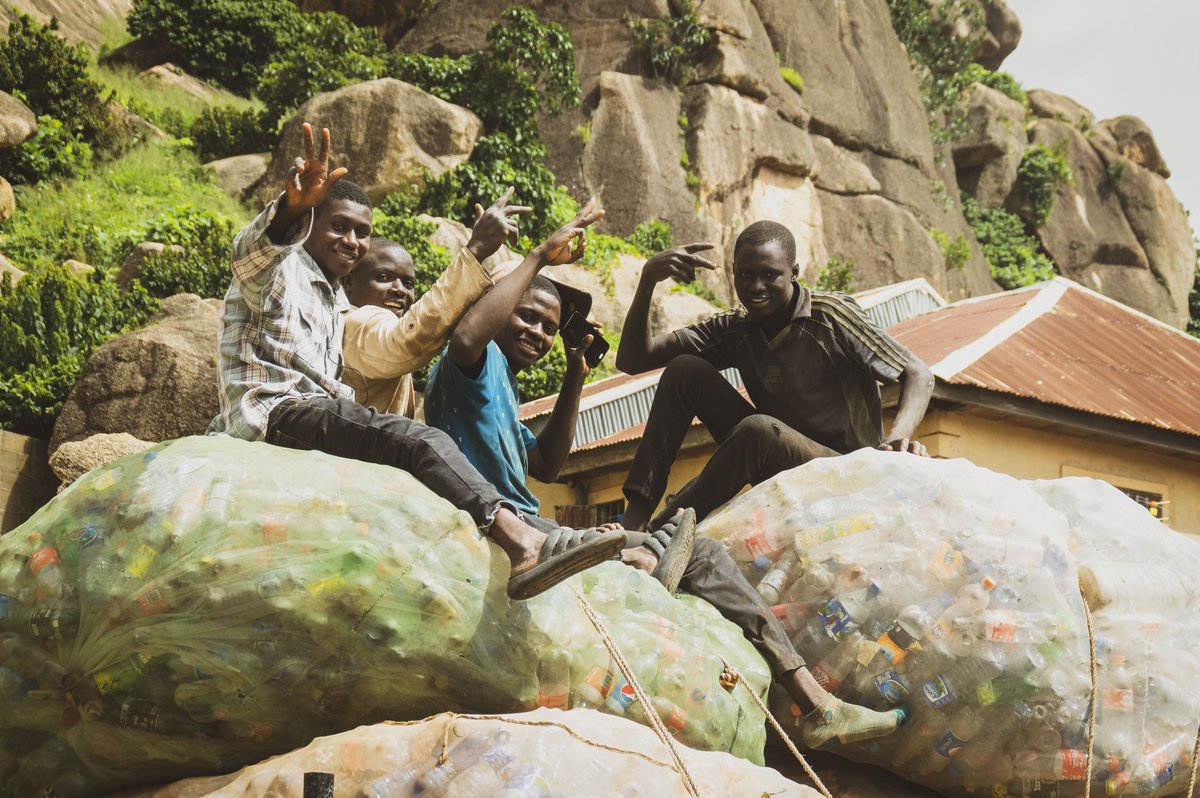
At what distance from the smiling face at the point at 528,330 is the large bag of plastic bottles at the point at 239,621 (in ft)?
4.18

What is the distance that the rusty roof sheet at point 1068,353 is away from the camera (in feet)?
30.9

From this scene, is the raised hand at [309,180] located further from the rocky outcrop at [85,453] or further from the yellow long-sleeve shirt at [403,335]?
the rocky outcrop at [85,453]

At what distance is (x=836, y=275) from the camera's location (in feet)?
76.0

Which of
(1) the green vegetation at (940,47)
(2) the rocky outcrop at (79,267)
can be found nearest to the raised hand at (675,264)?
(2) the rocky outcrop at (79,267)

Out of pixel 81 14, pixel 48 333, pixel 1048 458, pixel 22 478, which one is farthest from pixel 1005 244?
pixel 22 478

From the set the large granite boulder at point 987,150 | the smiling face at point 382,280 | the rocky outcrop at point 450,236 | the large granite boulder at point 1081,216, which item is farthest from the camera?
the large granite boulder at point 1081,216

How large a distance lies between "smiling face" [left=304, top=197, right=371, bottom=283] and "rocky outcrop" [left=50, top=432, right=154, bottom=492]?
676 cm

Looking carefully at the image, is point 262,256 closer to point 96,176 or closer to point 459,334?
point 459,334

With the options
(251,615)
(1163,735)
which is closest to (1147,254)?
(1163,735)

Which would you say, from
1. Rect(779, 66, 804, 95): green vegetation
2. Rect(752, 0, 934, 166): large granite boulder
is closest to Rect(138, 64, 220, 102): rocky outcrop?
Rect(752, 0, 934, 166): large granite boulder

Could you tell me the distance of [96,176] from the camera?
1983cm

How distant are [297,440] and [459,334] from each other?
625 mm

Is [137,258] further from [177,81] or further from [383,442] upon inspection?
[383,442]

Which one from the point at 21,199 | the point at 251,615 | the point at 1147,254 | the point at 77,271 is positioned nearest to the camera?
the point at 251,615
